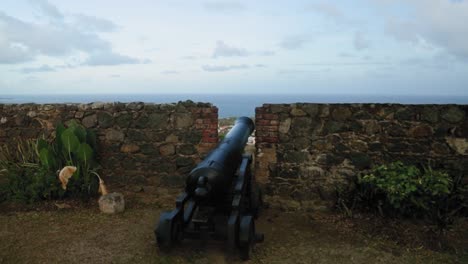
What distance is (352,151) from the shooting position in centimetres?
552

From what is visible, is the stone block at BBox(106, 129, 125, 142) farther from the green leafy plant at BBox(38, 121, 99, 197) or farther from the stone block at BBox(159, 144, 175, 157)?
the stone block at BBox(159, 144, 175, 157)

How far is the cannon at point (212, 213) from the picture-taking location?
3842 mm

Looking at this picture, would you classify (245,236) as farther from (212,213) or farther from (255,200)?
(255,200)

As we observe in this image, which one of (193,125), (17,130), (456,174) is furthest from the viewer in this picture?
(17,130)

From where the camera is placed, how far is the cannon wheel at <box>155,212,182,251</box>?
12.9ft

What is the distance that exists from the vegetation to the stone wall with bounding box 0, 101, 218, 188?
1.26 feet

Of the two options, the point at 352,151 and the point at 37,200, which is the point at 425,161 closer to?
the point at 352,151

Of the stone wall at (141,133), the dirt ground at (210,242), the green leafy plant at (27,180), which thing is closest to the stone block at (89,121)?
the stone wall at (141,133)

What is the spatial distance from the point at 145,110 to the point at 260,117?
2.05 metres

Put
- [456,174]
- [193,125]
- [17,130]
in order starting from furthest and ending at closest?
[17,130]
[193,125]
[456,174]

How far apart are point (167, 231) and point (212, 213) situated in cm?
52

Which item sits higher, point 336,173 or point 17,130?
point 17,130

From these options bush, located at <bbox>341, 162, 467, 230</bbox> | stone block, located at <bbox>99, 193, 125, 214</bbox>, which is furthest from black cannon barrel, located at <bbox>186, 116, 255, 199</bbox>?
bush, located at <bbox>341, 162, 467, 230</bbox>

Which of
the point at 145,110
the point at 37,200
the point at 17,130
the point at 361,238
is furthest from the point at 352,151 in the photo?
the point at 17,130
